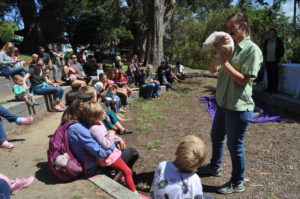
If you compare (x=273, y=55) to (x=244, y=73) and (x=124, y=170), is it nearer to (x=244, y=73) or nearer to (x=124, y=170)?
(x=244, y=73)

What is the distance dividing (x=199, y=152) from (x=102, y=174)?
1.46m

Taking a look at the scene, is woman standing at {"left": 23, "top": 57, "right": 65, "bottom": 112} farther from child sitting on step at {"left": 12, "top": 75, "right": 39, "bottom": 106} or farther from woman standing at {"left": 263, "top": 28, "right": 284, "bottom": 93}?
woman standing at {"left": 263, "top": 28, "right": 284, "bottom": 93}

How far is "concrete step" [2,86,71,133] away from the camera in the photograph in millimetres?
4856

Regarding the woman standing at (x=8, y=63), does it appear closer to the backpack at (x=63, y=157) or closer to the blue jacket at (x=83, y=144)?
the backpack at (x=63, y=157)

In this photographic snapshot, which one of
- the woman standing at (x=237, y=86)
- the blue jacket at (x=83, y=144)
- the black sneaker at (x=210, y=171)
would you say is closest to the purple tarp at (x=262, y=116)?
the black sneaker at (x=210, y=171)

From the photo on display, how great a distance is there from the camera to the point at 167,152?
4219 millimetres

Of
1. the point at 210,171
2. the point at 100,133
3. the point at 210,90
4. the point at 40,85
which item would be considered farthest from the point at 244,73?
the point at 210,90

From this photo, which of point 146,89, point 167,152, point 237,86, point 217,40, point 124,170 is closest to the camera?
point 217,40

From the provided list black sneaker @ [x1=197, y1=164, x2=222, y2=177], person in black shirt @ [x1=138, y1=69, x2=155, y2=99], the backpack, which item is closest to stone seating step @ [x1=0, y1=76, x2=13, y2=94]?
person in black shirt @ [x1=138, y1=69, x2=155, y2=99]

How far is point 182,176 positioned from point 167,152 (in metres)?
2.29

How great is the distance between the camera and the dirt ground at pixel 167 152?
2.94m

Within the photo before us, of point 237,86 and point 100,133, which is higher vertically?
point 237,86

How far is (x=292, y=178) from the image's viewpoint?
3.32 metres

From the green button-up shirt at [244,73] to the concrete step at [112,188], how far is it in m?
1.35
